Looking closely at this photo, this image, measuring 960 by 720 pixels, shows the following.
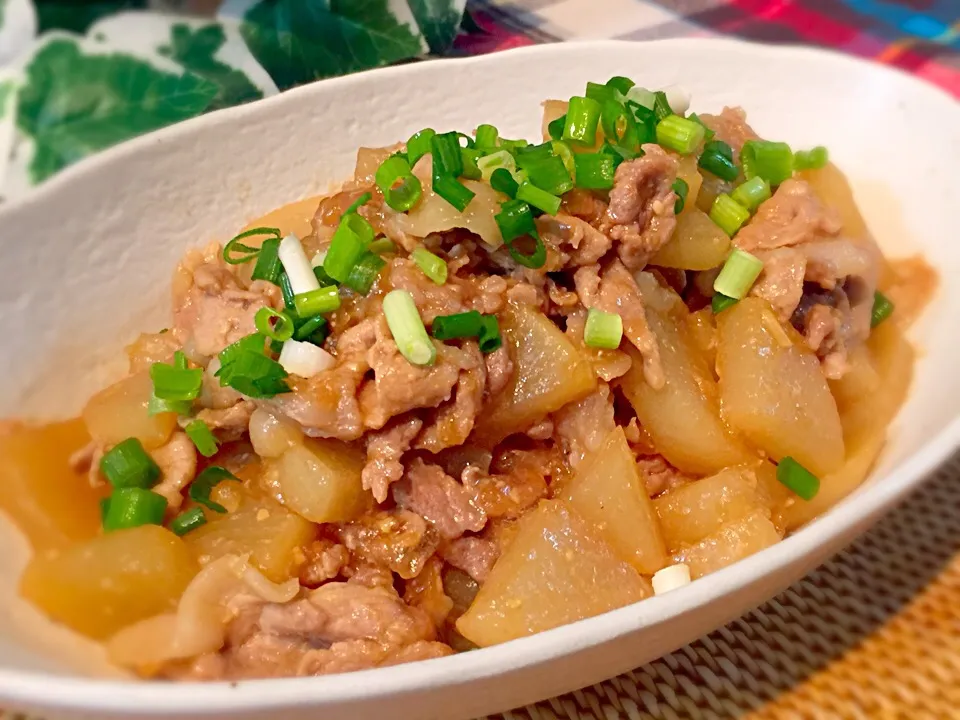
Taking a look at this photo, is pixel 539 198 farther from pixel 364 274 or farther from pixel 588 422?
pixel 588 422

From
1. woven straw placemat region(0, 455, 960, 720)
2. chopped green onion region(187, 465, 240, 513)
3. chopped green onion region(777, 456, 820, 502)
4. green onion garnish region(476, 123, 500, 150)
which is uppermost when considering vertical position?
green onion garnish region(476, 123, 500, 150)

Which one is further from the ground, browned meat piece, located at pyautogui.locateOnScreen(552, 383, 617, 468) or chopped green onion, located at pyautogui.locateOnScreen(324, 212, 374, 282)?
chopped green onion, located at pyautogui.locateOnScreen(324, 212, 374, 282)

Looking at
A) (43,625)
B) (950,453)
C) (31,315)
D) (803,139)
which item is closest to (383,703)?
(43,625)

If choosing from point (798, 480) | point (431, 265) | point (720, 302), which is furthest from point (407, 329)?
point (798, 480)

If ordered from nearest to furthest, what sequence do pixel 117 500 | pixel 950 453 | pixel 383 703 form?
pixel 383 703
pixel 950 453
pixel 117 500

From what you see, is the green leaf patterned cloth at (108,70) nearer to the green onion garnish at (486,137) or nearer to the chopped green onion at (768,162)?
the green onion garnish at (486,137)

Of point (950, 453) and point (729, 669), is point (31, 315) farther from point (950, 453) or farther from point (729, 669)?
point (950, 453)

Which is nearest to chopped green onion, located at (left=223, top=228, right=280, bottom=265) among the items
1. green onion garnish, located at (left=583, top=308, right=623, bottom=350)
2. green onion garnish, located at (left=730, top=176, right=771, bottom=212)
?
green onion garnish, located at (left=583, top=308, right=623, bottom=350)

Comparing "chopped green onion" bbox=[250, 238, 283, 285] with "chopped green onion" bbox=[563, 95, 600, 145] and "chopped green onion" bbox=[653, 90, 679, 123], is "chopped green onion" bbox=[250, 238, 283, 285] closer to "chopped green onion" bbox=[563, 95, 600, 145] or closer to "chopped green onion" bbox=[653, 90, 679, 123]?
"chopped green onion" bbox=[563, 95, 600, 145]
